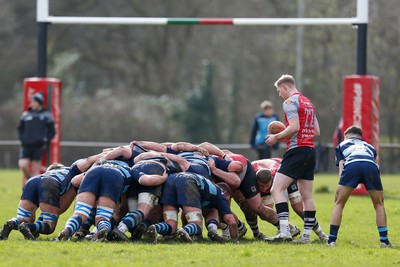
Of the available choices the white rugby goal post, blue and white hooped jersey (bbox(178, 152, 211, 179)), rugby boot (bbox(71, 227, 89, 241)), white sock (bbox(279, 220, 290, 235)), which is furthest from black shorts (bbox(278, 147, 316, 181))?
the white rugby goal post

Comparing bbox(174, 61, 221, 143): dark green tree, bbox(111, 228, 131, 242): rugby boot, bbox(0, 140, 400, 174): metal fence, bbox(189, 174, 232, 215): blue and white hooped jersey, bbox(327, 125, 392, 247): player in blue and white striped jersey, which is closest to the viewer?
bbox(111, 228, 131, 242): rugby boot

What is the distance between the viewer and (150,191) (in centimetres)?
1173

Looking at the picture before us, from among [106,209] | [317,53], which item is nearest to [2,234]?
[106,209]

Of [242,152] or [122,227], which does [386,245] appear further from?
[242,152]

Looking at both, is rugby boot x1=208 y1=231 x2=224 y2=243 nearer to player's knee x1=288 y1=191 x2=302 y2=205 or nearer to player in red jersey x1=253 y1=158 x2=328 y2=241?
player in red jersey x1=253 y1=158 x2=328 y2=241

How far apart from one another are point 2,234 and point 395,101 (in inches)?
1033

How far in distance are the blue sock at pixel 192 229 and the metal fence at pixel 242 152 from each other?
47.4 ft

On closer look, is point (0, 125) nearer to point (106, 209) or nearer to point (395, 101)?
point (395, 101)

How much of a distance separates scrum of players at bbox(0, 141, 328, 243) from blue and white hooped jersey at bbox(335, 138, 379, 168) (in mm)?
1106

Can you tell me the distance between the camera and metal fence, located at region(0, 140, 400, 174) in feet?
88.7

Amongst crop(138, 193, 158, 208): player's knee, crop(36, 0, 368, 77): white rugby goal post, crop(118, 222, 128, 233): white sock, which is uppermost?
crop(36, 0, 368, 77): white rugby goal post

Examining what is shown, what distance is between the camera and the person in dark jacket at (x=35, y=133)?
19.6 m

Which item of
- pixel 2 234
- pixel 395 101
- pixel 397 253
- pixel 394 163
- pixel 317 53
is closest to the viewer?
pixel 397 253

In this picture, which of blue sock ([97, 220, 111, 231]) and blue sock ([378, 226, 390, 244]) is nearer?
blue sock ([97, 220, 111, 231])
